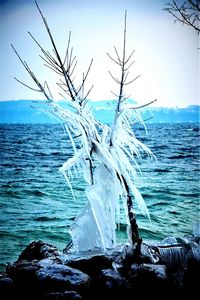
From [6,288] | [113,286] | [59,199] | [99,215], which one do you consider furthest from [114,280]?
[59,199]

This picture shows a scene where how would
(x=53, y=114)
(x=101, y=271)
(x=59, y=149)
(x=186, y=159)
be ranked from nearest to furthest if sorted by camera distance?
(x=53, y=114)
(x=101, y=271)
(x=186, y=159)
(x=59, y=149)

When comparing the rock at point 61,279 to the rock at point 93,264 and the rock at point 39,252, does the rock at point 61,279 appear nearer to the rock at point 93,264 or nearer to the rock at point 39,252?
the rock at point 93,264

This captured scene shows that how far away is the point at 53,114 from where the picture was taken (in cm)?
423

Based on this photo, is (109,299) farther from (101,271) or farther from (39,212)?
(39,212)

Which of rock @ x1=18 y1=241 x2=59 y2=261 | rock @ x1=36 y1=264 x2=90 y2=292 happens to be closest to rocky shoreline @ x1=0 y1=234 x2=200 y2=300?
rock @ x1=36 y1=264 x2=90 y2=292

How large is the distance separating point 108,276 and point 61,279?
0.68 meters

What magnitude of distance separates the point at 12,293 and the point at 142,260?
2011 mm

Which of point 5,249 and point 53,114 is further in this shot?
point 5,249

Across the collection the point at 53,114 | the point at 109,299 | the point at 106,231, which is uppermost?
the point at 53,114

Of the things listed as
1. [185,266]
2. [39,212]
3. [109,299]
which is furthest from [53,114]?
[39,212]

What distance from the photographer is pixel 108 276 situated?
458 centimetres

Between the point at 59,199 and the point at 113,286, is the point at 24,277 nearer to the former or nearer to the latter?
the point at 113,286

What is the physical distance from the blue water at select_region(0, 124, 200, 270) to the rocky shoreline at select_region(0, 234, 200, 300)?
2.80 metres

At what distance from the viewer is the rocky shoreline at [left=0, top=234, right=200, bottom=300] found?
14.4 ft
